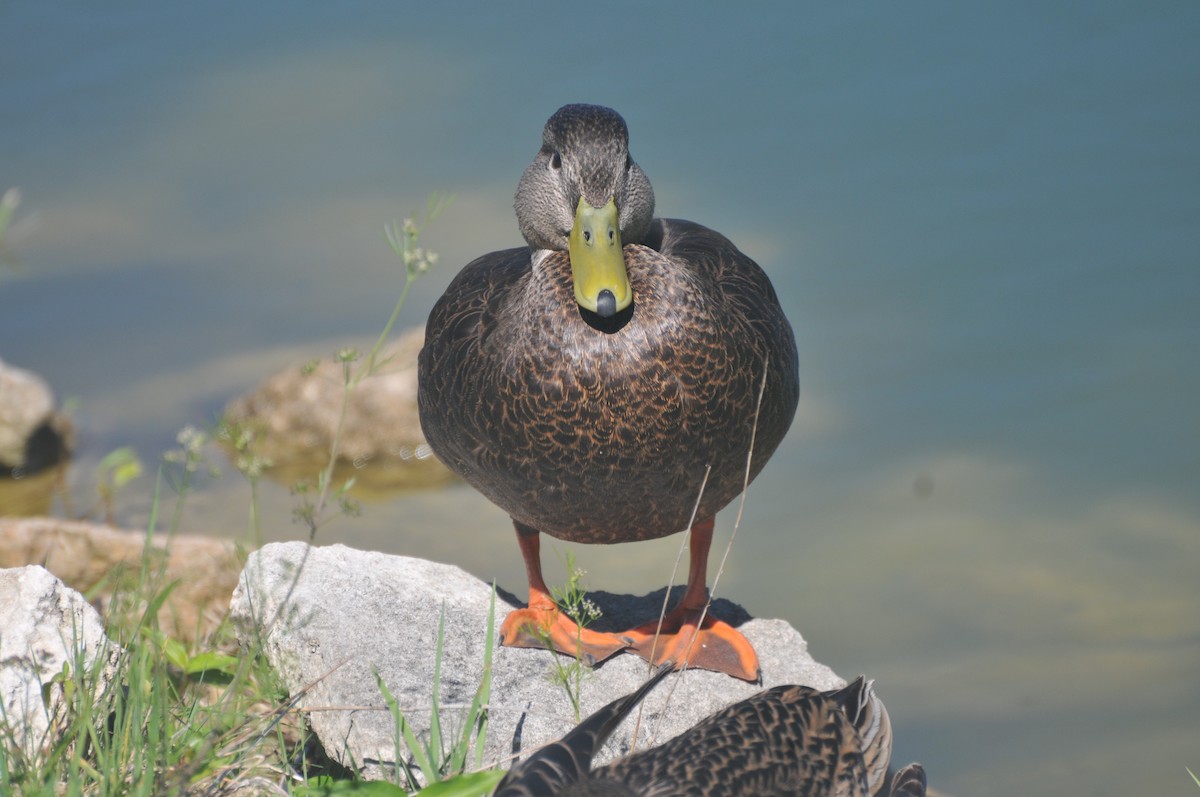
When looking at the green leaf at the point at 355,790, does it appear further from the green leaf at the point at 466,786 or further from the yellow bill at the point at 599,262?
the yellow bill at the point at 599,262

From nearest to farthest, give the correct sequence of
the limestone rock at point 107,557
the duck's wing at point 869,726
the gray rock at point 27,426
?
the duck's wing at point 869,726
the limestone rock at point 107,557
the gray rock at point 27,426

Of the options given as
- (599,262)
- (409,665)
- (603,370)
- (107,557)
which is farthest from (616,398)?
(107,557)

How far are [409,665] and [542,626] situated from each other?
1.41 ft

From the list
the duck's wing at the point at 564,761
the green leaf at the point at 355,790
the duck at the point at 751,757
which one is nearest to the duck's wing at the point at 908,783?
the duck at the point at 751,757

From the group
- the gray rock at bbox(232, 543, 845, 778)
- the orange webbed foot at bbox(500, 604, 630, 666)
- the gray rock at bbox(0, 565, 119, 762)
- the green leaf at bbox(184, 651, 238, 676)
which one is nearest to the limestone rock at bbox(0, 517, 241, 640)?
the gray rock at bbox(232, 543, 845, 778)

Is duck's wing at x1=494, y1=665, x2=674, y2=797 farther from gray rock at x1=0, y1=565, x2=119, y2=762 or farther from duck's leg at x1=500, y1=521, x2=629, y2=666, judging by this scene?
gray rock at x1=0, y1=565, x2=119, y2=762

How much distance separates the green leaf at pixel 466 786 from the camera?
2.95 meters

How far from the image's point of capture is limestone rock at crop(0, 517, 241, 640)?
5508mm

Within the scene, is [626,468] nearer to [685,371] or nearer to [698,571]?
[685,371]

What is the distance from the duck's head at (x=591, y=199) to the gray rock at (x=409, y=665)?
1035mm

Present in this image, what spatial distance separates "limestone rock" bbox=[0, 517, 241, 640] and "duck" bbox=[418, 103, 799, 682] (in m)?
2.00

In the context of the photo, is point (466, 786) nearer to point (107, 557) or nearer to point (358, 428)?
point (107, 557)

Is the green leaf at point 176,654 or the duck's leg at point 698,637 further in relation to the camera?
the duck's leg at point 698,637

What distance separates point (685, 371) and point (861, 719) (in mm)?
973
